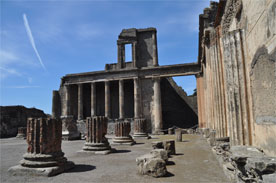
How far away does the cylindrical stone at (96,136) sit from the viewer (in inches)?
310

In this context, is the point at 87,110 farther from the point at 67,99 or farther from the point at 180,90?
the point at 180,90

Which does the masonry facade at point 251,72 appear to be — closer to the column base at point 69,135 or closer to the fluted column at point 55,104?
the column base at point 69,135

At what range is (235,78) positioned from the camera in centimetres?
450

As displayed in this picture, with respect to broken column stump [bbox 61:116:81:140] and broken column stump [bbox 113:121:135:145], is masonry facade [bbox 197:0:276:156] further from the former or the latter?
broken column stump [bbox 61:116:81:140]

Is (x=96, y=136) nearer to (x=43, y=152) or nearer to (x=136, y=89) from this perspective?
(x=43, y=152)

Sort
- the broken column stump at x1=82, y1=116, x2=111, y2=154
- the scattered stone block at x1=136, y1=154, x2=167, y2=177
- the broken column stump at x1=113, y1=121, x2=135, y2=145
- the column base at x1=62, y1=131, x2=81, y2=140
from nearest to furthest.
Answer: the scattered stone block at x1=136, y1=154, x2=167, y2=177, the broken column stump at x1=82, y1=116, x2=111, y2=154, the broken column stump at x1=113, y1=121, x2=135, y2=145, the column base at x1=62, y1=131, x2=81, y2=140

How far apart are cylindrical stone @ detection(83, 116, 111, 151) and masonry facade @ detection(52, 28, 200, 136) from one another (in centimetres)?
1289

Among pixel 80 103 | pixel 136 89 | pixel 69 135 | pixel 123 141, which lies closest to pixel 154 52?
pixel 136 89

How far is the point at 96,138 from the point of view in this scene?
26.2 ft

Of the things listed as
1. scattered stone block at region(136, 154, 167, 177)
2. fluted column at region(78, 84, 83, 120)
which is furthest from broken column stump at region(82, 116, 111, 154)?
fluted column at region(78, 84, 83, 120)

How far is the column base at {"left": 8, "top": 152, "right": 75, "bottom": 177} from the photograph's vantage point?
4625mm

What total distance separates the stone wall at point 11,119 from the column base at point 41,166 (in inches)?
748

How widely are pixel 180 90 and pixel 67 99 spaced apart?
13.9 metres

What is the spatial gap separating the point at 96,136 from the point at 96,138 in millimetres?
78
